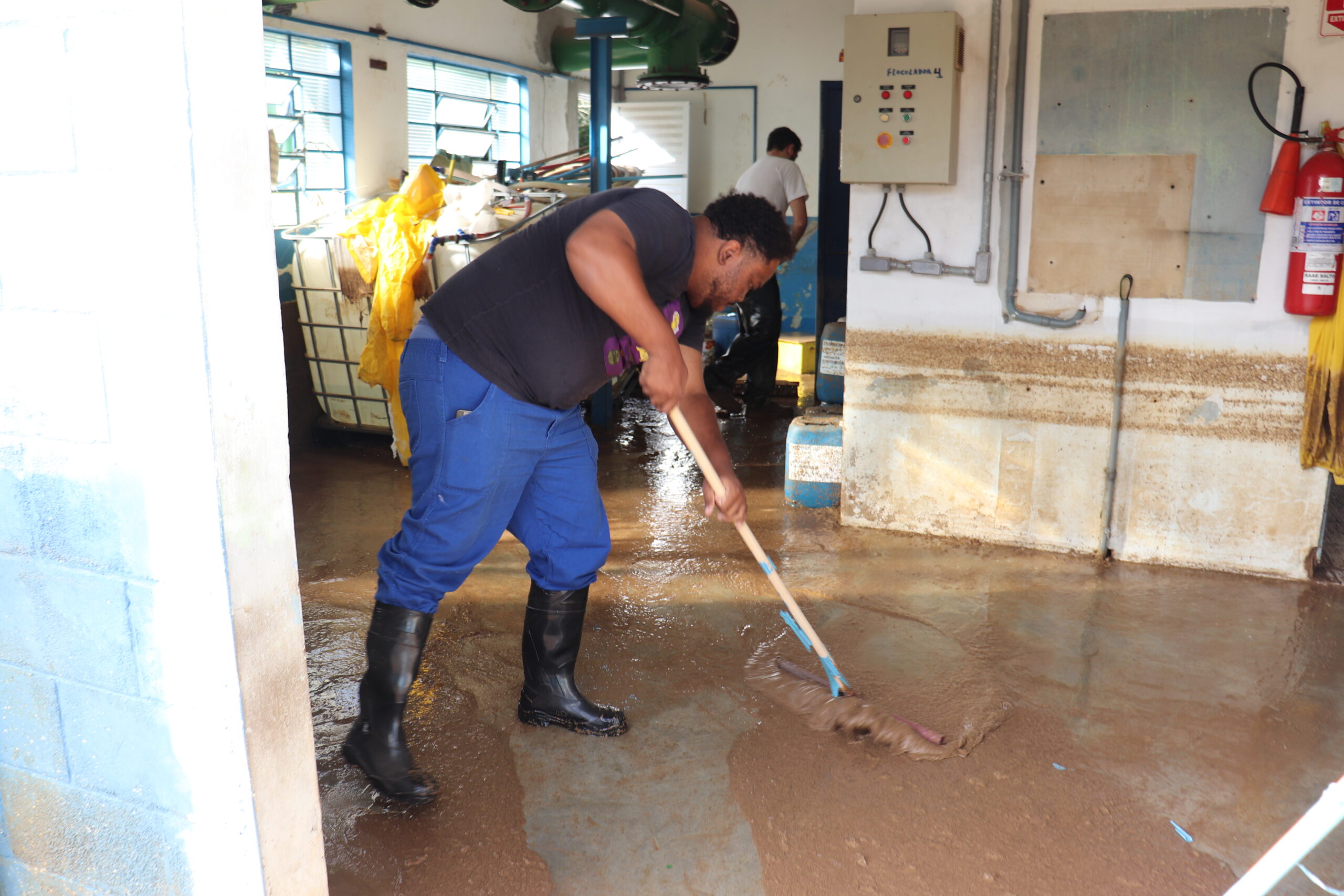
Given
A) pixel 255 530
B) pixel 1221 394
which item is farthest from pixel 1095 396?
pixel 255 530

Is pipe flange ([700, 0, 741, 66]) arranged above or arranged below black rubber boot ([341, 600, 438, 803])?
above

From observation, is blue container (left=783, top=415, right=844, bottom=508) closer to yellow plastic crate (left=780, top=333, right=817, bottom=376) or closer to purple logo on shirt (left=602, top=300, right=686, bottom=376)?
purple logo on shirt (left=602, top=300, right=686, bottom=376)

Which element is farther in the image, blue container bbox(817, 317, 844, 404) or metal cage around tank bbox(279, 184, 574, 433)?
blue container bbox(817, 317, 844, 404)

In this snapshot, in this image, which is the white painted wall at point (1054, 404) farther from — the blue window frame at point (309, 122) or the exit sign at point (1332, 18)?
the blue window frame at point (309, 122)

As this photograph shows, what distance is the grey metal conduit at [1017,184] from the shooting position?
389 centimetres

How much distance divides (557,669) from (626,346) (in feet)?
2.91

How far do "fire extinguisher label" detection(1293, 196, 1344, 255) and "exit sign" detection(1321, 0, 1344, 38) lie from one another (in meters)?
0.56

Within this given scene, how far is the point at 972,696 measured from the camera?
9.81 ft

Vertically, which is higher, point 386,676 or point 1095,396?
point 1095,396

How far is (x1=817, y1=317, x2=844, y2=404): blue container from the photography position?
581 centimetres

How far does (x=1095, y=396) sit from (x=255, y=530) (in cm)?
342

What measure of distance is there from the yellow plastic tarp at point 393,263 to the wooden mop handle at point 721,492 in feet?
9.23

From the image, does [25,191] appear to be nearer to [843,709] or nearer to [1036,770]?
[843,709]

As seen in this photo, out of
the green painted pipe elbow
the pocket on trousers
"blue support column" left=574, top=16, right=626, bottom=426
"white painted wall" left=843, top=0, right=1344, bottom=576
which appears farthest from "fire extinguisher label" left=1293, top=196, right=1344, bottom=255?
the green painted pipe elbow
